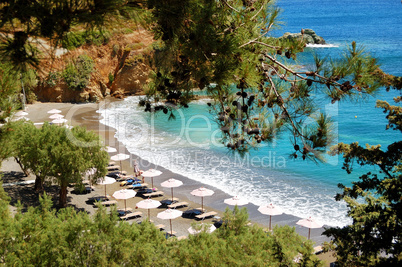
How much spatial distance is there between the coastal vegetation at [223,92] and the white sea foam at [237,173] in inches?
341

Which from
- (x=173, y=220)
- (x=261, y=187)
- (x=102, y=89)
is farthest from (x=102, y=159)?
(x=102, y=89)

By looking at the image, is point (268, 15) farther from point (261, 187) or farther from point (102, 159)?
point (261, 187)

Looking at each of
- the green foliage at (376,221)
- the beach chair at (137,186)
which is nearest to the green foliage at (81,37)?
the green foliage at (376,221)

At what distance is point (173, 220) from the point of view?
13.5 metres

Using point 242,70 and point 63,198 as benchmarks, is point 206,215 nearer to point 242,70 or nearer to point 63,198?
point 63,198

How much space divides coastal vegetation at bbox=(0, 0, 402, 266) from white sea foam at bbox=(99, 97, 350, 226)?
341 inches

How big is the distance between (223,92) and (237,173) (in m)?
14.3

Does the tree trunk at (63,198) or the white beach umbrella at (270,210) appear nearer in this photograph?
the white beach umbrella at (270,210)

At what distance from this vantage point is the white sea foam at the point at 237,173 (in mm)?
15188

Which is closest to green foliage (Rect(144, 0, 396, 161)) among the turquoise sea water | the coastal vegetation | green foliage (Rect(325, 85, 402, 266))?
the coastal vegetation

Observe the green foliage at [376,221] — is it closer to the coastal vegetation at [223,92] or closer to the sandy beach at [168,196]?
the coastal vegetation at [223,92]

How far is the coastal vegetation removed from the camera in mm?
2895

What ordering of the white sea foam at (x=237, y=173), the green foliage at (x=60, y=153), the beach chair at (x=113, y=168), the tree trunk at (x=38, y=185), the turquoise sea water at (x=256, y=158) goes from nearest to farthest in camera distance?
the green foliage at (x=60, y=153) → the tree trunk at (x=38, y=185) → the white sea foam at (x=237, y=173) → the turquoise sea water at (x=256, y=158) → the beach chair at (x=113, y=168)

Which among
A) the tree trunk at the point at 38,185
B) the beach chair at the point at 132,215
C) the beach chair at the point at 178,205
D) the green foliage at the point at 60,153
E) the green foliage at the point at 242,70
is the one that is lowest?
the beach chair at the point at 132,215
